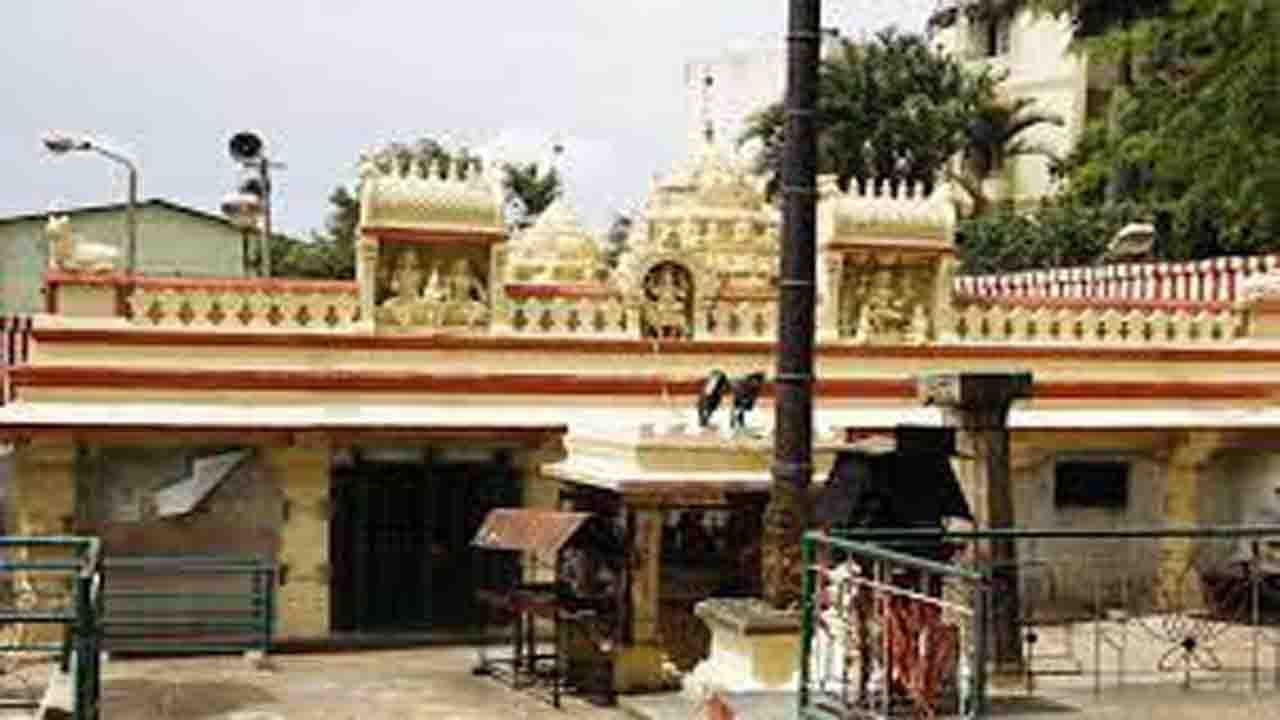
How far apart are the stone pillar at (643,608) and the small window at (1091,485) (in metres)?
6.48

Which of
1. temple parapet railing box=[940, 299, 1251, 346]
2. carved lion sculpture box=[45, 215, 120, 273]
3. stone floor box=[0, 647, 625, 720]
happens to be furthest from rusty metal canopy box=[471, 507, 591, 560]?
temple parapet railing box=[940, 299, 1251, 346]

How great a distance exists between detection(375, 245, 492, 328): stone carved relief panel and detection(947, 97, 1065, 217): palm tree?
105 ft

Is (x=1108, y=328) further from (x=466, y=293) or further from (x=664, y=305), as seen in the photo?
(x=466, y=293)

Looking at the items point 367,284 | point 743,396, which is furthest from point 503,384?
point 743,396

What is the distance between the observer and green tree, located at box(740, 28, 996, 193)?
4728 cm

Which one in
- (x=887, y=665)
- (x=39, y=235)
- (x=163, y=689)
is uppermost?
(x=39, y=235)

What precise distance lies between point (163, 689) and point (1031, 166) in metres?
41.9

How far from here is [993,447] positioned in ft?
47.6

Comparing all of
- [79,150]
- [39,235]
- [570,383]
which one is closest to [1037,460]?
[570,383]

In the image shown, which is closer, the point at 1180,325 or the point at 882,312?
the point at 882,312

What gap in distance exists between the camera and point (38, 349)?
58.4 feet

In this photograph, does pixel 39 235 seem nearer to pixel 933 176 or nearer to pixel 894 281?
pixel 894 281

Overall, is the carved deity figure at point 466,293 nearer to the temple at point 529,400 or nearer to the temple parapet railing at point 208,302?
the temple at point 529,400

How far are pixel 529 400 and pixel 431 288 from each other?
1.50 m
